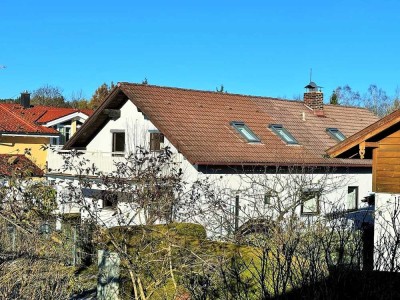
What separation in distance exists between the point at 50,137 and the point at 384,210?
91.1ft

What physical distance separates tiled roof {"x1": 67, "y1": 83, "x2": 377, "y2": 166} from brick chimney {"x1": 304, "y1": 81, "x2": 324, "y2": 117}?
83cm

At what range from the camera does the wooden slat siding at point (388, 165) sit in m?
11.6

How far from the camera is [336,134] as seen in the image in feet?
90.7

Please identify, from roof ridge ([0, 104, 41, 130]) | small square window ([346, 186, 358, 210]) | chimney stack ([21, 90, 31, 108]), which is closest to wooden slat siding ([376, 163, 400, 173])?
small square window ([346, 186, 358, 210])

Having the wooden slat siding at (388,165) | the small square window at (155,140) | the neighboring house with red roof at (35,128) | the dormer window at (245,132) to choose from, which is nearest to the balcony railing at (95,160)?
the small square window at (155,140)

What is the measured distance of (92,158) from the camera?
22.4 meters

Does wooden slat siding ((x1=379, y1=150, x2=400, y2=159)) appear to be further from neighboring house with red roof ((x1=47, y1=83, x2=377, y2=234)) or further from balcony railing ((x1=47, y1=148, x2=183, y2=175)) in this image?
balcony railing ((x1=47, y1=148, x2=183, y2=175))

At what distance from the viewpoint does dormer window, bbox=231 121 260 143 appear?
910 inches

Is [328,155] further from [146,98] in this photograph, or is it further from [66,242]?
[146,98]

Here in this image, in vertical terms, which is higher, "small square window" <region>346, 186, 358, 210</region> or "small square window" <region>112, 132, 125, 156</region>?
"small square window" <region>112, 132, 125, 156</region>

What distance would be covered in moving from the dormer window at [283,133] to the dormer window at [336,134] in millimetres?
3112

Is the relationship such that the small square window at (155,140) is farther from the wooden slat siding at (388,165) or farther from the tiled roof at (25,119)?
the tiled roof at (25,119)

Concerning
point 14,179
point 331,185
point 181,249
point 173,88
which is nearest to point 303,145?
point 331,185

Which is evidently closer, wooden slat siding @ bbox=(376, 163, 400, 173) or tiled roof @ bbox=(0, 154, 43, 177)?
wooden slat siding @ bbox=(376, 163, 400, 173)
